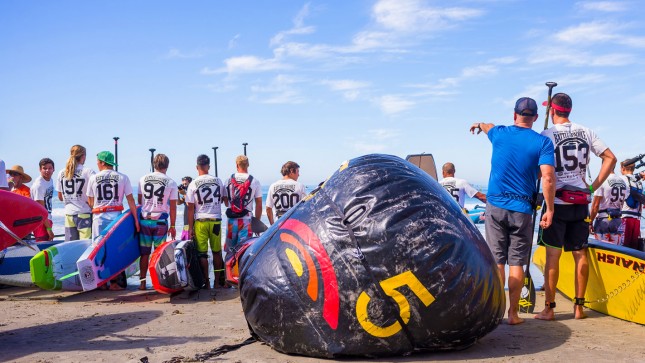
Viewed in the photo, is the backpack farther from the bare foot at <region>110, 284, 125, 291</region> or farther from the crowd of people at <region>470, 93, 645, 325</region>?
the crowd of people at <region>470, 93, 645, 325</region>

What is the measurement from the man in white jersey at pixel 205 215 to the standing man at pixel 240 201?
16 cm

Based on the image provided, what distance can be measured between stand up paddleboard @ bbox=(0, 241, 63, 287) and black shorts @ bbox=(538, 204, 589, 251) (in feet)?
22.0

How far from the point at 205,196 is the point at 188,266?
1.08 metres

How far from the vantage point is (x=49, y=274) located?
7.10m

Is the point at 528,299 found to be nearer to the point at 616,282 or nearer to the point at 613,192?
the point at 616,282

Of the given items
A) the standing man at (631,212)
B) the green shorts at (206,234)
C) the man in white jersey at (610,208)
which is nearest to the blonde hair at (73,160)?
the green shorts at (206,234)

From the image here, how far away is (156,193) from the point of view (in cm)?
748

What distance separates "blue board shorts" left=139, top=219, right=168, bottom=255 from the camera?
762cm

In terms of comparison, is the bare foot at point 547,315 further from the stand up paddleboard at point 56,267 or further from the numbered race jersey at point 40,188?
the numbered race jersey at point 40,188

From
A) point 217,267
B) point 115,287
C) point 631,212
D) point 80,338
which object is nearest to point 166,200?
point 217,267

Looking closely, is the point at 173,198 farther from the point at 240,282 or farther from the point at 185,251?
the point at 240,282

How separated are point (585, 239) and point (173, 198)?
512 cm

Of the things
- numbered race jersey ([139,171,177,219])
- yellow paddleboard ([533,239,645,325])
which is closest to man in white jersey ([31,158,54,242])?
numbered race jersey ([139,171,177,219])

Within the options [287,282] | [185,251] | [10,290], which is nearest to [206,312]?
[185,251]
